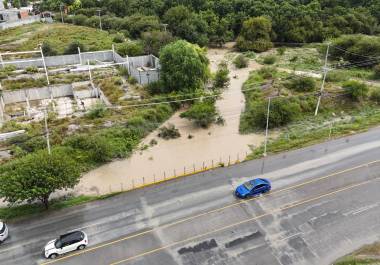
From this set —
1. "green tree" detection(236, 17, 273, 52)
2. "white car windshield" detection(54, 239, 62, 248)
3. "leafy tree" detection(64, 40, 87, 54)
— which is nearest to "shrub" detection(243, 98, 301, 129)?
"white car windshield" detection(54, 239, 62, 248)

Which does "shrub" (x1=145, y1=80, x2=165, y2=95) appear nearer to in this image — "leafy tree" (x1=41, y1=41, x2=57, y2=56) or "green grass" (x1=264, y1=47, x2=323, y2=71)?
"green grass" (x1=264, y1=47, x2=323, y2=71)

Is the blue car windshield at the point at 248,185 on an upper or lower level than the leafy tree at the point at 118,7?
lower

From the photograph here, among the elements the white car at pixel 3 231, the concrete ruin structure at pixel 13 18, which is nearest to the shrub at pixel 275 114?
the white car at pixel 3 231

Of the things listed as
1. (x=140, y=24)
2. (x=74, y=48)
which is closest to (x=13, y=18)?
(x=140, y=24)

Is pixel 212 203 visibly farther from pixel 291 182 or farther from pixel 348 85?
pixel 348 85

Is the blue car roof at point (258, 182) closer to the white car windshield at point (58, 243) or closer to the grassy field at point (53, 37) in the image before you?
the white car windshield at point (58, 243)

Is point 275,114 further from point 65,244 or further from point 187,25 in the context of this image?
point 187,25
